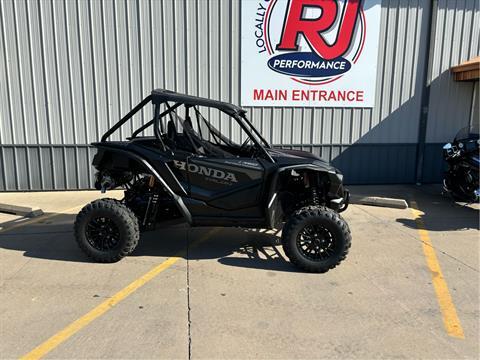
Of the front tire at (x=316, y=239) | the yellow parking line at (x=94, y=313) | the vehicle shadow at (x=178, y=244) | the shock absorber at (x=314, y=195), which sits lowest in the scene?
the vehicle shadow at (x=178, y=244)

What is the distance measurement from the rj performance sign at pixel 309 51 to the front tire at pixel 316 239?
4.81 metres

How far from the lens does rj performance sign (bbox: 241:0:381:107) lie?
8.01 m

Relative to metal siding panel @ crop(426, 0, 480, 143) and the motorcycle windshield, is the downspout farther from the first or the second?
the motorcycle windshield

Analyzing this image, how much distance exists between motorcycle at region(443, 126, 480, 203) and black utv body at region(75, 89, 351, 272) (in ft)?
11.7

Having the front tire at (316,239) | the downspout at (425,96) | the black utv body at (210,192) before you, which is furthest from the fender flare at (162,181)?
the downspout at (425,96)

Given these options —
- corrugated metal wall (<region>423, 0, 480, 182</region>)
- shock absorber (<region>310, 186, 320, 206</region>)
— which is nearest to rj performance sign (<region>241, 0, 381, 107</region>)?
corrugated metal wall (<region>423, 0, 480, 182</region>)

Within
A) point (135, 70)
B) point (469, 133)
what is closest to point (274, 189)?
point (469, 133)

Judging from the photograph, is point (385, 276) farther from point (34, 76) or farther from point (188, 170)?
point (34, 76)

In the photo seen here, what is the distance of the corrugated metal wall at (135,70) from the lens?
759 cm

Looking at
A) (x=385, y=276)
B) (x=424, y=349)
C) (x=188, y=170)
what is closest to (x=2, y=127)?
(x=188, y=170)

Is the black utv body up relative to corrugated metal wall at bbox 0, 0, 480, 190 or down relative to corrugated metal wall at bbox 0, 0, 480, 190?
down

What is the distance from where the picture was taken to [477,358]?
2689mm

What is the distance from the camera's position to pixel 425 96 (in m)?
8.82

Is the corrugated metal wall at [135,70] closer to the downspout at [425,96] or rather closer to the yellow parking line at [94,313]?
the downspout at [425,96]
